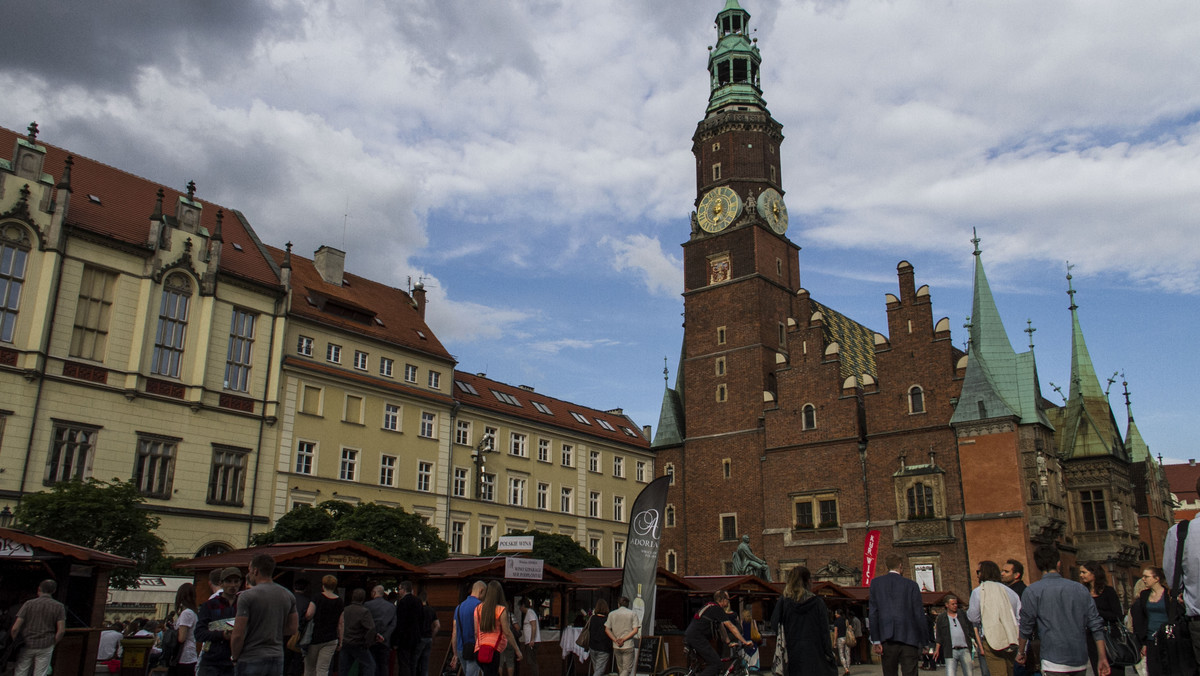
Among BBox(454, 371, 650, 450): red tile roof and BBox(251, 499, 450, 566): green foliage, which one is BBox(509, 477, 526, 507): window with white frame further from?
BBox(251, 499, 450, 566): green foliage

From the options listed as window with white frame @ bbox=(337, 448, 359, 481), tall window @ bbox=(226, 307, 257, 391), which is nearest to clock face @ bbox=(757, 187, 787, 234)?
window with white frame @ bbox=(337, 448, 359, 481)

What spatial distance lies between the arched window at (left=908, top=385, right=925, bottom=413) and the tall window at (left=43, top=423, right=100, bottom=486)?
34076 millimetres

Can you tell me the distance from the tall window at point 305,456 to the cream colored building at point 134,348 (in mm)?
1532

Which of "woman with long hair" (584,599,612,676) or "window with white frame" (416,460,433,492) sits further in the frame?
"window with white frame" (416,460,433,492)

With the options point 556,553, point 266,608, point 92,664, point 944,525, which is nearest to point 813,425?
point 944,525

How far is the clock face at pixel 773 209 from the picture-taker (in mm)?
52303

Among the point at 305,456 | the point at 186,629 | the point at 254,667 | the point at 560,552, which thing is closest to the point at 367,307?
the point at 305,456

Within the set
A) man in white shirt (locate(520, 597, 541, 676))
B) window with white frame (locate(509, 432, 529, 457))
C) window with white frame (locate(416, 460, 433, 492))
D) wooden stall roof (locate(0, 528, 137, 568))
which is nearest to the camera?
wooden stall roof (locate(0, 528, 137, 568))

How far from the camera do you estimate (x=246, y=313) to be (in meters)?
37.4

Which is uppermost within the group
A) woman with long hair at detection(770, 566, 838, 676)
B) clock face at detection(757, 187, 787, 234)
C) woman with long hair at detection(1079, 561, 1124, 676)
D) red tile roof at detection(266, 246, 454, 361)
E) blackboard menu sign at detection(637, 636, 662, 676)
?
clock face at detection(757, 187, 787, 234)

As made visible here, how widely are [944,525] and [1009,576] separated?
3249 centimetres

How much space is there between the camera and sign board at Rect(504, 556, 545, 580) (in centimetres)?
1778

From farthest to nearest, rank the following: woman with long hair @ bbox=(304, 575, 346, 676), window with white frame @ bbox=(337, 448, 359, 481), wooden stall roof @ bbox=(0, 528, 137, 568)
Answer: window with white frame @ bbox=(337, 448, 359, 481) < wooden stall roof @ bbox=(0, 528, 137, 568) < woman with long hair @ bbox=(304, 575, 346, 676)

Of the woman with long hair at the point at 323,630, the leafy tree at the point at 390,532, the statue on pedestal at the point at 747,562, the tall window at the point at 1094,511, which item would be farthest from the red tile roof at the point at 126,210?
the tall window at the point at 1094,511
